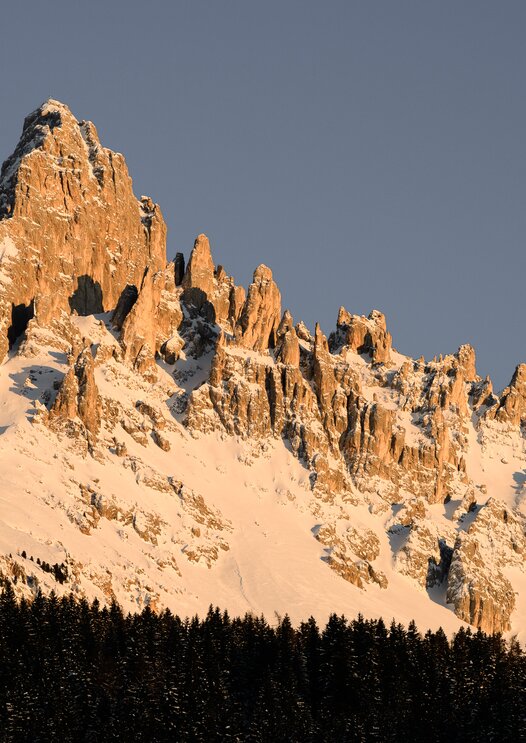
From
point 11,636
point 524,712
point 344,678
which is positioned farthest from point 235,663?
point 524,712

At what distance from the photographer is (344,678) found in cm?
15838

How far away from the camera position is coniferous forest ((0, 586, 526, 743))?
456 feet

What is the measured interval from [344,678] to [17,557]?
5466 centimetres

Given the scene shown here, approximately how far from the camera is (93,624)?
168750 mm

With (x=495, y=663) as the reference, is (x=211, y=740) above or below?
below

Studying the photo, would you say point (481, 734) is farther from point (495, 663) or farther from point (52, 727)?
point (52, 727)

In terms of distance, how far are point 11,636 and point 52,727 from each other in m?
24.0

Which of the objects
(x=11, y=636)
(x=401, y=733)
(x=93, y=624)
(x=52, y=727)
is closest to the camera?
(x=52, y=727)

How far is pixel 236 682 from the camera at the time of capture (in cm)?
16075

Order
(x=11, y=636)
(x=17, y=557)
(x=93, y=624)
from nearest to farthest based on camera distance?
(x=11, y=636), (x=93, y=624), (x=17, y=557)

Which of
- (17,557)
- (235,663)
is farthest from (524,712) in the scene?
(17,557)

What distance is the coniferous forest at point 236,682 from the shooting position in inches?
5468

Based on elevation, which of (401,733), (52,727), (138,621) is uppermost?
(138,621)

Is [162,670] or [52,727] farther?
[162,670]
